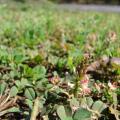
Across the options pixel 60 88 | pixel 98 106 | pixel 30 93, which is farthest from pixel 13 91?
pixel 98 106

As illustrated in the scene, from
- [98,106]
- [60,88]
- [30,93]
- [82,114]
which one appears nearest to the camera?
[82,114]

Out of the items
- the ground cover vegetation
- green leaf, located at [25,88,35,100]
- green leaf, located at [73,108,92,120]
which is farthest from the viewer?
green leaf, located at [25,88,35,100]

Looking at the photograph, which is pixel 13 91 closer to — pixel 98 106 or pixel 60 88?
pixel 60 88

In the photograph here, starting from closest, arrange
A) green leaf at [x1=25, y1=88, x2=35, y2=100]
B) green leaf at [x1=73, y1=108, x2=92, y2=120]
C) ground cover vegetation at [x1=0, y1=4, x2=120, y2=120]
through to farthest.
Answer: green leaf at [x1=73, y1=108, x2=92, y2=120]
ground cover vegetation at [x1=0, y1=4, x2=120, y2=120]
green leaf at [x1=25, y1=88, x2=35, y2=100]

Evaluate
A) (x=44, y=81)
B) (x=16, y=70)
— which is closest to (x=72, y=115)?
(x=44, y=81)

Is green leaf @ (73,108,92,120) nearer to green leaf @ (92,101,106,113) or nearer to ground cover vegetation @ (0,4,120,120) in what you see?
ground cover vegetation @ (0,4,120,120)

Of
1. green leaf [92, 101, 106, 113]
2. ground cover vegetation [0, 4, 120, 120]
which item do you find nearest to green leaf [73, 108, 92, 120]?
ground cover vegetation [0, 4, 120, 120]

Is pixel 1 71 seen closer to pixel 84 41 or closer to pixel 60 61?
pixel 60 61

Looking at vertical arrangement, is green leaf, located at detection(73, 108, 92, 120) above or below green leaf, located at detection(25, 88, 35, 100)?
above

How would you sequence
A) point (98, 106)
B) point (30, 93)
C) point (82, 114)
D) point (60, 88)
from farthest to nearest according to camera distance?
1. point (60, 88)
2. point (30, 93)
3. point (98, 106)
4. point (82, 114)

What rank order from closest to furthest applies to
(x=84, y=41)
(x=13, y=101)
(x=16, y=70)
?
(x=13, y=101) → (x=16, y=70) → (x=84, y=41)

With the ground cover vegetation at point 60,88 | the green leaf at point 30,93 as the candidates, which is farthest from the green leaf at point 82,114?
the green leaf at point 30,93
